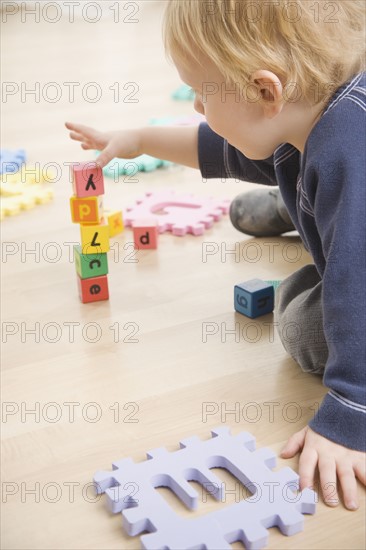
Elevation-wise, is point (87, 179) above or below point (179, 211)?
above

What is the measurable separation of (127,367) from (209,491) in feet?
0.88

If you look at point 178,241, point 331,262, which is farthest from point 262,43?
point 178,241

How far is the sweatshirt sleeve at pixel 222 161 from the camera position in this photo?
3.91ft

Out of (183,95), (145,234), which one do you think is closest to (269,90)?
(145,234)

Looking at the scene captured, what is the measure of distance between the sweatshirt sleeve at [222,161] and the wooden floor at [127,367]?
0.17 meters

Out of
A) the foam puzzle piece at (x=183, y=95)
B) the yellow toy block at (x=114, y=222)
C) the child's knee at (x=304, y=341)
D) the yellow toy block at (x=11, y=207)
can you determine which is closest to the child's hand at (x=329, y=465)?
the child's knee at (x=304, y=341)

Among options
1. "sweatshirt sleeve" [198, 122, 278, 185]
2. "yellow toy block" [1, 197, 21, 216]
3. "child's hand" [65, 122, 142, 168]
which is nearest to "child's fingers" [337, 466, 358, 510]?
"sweatshirt sleeve" [198, 122, 278, 185]

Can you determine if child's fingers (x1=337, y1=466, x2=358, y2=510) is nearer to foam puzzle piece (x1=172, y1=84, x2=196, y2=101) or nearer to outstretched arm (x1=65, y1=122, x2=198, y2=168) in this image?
outstretched arm (x1=65, y1=122, x2=198, y2=168)

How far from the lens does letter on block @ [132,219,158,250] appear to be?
1364 millimetres

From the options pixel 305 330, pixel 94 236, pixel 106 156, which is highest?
pixel 106 156

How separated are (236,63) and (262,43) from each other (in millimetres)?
36

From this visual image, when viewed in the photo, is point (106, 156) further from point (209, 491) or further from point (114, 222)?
point (209, 491)

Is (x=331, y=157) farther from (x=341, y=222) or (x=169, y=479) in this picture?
(x=169, y=479)

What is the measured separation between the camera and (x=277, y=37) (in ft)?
2.81
